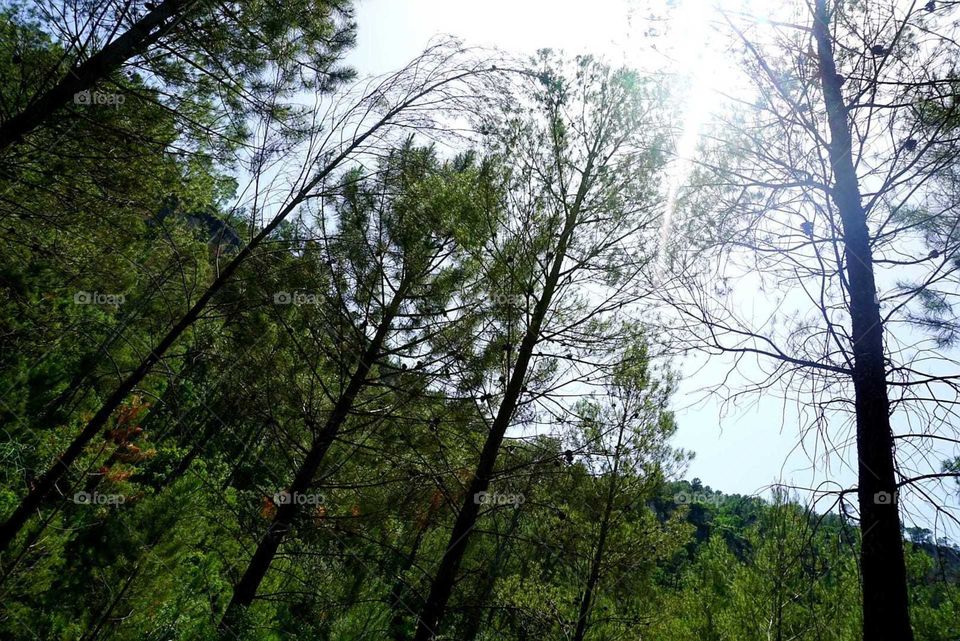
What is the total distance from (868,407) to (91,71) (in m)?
4.95

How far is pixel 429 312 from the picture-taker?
16.5ft

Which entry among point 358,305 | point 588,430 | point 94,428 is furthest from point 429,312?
point 94,428

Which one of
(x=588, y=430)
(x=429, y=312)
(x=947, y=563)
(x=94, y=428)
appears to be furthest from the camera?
(x=429, y=312)

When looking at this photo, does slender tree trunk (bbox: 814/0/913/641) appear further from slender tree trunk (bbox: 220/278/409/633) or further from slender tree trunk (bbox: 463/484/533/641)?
slender tree trunk (bbox: 220/278/409/633)

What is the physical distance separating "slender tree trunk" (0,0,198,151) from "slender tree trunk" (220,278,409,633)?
290 cm

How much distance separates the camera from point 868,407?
93.0 inches

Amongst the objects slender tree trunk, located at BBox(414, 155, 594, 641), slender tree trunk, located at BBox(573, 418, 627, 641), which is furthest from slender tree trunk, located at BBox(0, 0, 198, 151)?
slender tree trunk, located at BBox(573, 418, 627, 641)

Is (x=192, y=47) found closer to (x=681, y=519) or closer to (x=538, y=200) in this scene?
(x=538, y=200)

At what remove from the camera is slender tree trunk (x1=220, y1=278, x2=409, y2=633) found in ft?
13.8

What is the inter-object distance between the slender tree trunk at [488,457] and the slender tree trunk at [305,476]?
1.50 m

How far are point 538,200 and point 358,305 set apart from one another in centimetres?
232

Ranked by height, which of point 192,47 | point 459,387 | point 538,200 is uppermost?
point 538,200

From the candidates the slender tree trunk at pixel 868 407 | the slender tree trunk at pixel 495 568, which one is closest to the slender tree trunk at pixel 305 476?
the slender tree trunk at pixel 495 568

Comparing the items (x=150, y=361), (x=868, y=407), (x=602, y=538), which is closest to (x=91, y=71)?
(x=150, y=361)
